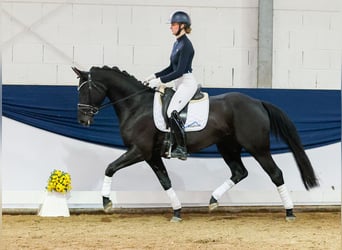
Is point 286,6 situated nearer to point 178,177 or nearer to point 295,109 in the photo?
point 295,109

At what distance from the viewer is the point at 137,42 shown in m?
6.45

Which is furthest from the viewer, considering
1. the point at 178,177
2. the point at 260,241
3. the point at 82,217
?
the point at 178,177

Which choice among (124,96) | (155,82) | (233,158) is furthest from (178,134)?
(233,158)

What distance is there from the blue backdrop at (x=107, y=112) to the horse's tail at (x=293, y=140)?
2.45ft

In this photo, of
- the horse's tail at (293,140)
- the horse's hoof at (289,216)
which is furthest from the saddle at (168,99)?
the horse's hoof at (289,216)

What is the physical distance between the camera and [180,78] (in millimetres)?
5414

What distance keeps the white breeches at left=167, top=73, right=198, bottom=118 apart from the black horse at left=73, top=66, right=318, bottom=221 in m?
0.24

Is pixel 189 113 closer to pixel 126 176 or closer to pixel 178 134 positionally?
pixel 178 134

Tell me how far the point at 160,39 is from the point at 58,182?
197 centimetres

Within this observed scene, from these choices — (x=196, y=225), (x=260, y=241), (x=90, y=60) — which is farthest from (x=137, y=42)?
(x=260, y=241)

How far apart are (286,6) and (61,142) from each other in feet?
9.72

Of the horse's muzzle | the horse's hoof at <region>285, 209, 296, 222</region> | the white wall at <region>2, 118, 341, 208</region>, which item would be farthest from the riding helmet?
the horse's hoof at <region>285, 209, 296, 222</region>

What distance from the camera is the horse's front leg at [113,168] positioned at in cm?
519

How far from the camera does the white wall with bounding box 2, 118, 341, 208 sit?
6070mm
